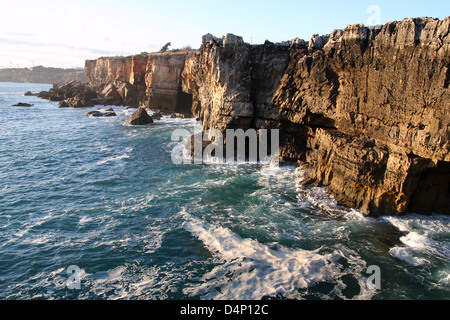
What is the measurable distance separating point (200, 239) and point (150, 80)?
47.7 meters

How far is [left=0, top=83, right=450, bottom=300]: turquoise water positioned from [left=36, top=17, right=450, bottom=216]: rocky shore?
177cm

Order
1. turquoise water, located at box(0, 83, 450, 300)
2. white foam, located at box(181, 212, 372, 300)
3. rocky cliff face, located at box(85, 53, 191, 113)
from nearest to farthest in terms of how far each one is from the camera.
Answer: white foam, located at box(181, 212, 372, 300)
turquoise water, located at box(0, 83, 450, 300)
rocky cliff face, located at box(85, 53, 191, 113)

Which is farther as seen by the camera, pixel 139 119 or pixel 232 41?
pixel 139 119

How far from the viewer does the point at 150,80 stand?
190 feet

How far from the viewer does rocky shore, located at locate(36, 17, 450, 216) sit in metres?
16.7

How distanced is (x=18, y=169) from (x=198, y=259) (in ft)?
71.7

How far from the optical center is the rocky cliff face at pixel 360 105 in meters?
16.6

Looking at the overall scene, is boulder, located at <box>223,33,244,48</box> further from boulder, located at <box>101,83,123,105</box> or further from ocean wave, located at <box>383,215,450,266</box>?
boulder, located at <box>101,83,123,105</box>

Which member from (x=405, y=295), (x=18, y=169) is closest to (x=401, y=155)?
(x=405, y=295)

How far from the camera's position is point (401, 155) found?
17.6 meters

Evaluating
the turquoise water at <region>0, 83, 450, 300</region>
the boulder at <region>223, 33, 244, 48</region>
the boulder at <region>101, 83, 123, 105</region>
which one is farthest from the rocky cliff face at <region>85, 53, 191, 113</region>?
the turquoise water at <region>0, 83, 450, 300</region>

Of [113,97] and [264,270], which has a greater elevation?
[113,97]

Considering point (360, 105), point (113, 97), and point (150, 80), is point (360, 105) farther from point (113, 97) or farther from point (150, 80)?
point (113, 97)

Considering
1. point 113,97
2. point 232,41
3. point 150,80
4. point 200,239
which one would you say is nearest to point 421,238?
point 200,239
